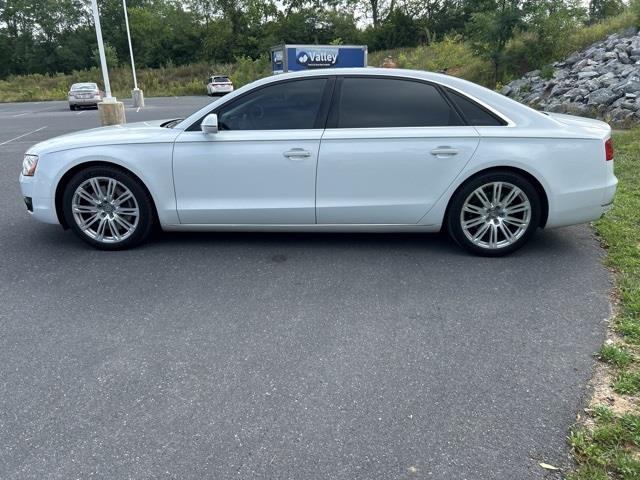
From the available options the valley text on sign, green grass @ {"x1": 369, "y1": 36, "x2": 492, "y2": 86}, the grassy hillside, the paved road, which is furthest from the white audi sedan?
green grass @ {"x1": 369, "y1": 36, "x2": 492, "y2": 86}

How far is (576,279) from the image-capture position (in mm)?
4262

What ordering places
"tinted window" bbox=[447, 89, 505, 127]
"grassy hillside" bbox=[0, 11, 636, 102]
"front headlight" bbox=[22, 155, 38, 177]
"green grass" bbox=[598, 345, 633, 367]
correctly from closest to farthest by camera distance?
"green grass" bbox=[598, 345, 633, 367] → "tinted window" bbox=[447, 89, 505, 127] → "front headlight" bbox=[22, 155, 38, 177] → "grassy hillside" bbox=[0, 11, 636, 102]

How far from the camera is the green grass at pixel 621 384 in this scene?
225 cm

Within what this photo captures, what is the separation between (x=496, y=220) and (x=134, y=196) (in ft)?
10.6

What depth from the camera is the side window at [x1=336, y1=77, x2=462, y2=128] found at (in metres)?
4.64

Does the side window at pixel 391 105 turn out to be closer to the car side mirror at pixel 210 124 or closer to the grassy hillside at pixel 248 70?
the car side mirror at pixel 210 124

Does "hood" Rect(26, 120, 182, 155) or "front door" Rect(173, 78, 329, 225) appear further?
"hood" Rect(26, 120, 182, 155)

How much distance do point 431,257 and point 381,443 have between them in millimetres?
2550

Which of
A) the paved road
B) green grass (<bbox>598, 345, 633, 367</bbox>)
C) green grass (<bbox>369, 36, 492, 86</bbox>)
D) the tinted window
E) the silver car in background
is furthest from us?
the silver car in background

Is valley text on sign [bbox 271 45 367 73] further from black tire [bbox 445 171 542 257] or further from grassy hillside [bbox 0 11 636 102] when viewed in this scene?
black tire [bbox 445 171 542 257]

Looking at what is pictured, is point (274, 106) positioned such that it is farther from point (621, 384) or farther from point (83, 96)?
point (83, 96)

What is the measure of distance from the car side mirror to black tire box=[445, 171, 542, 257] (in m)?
2.15

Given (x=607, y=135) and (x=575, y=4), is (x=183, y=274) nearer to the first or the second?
(x=607, y=135)

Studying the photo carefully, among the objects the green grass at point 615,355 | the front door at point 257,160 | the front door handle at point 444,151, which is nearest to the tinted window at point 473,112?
the front door handle at point 444,151
